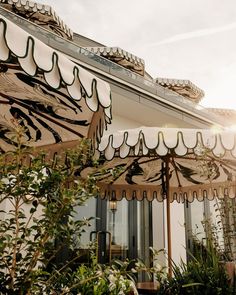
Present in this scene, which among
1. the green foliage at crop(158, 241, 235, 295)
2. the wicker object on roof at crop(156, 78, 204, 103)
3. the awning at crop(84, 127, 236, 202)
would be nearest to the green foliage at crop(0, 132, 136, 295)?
the awning at crop(84, 127, 236, 202)

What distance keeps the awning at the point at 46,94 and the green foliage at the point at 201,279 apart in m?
1.23

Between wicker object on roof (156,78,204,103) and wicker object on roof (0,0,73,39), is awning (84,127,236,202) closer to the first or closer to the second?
wicker object on roof (0,0,73,39)

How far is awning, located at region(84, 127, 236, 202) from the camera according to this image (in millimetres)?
3242

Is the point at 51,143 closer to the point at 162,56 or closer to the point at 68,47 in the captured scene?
the point at 68,47

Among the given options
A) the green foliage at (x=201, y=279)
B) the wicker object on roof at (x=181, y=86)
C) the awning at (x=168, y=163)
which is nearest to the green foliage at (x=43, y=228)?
the awning at (x=168, y=163)

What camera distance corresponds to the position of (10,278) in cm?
198

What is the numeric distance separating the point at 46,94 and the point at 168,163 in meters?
2.09

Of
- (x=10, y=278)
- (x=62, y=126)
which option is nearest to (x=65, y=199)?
(x=10, y=278)

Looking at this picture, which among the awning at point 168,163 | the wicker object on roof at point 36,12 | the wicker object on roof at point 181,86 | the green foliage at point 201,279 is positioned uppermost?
the wicker object on roof at point 36,12

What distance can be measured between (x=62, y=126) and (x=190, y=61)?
639 cm

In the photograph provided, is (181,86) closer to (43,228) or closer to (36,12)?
(36,12)

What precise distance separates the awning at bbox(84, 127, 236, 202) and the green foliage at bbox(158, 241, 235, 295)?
0.54 m

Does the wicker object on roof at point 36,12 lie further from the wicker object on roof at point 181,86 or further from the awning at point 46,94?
the awning at point 46,94

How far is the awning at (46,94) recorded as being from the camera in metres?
1.84
